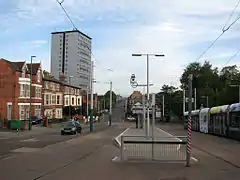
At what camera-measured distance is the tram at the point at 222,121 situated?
Answer: 31.9m

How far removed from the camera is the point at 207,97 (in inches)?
3866

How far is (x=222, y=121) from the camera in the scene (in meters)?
36.7

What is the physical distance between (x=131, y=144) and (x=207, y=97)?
83.9 metres

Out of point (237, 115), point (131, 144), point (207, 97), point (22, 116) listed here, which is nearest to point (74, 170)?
point (131, 144)

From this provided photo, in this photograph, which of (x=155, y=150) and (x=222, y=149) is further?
(x=222, y=149)

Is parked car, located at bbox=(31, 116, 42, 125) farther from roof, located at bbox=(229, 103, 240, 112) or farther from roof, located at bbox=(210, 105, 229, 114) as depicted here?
roof, located at bbox=(229, 103, 240, 112)

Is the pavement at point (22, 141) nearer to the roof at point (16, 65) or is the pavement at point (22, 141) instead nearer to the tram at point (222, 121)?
the tram at point (222, 121)

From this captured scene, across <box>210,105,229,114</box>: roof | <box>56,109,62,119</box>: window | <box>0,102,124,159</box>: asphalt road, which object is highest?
<box>210,105,229,114</box>: roof

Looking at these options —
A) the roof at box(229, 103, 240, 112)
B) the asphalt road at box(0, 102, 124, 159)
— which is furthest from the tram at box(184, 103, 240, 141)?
the asphalt road at box(0, 102, 124, 159)

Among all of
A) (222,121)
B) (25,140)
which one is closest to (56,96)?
(25,140)

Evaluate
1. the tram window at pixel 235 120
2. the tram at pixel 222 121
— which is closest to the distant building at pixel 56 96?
the tram at pixel 222 121

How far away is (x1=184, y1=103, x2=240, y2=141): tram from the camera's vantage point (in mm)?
31913

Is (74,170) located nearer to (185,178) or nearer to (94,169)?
(94,169)

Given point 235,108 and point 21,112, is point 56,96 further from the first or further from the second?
point 235,108
